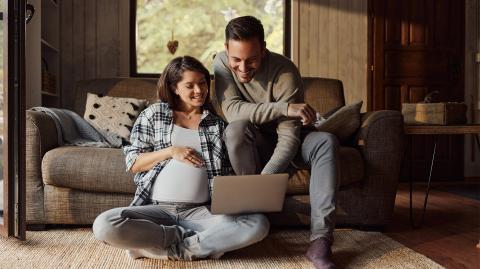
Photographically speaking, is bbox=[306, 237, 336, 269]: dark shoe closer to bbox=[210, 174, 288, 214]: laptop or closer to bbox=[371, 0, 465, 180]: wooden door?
bbox=[210, 174, 288, 214]: laptop

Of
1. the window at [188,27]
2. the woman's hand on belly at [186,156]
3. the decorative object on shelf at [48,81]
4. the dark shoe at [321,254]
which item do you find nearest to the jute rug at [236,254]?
the dark shoe at [321,254]

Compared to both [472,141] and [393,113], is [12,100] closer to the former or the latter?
[393,113]

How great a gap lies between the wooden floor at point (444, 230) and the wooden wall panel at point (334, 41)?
120cm

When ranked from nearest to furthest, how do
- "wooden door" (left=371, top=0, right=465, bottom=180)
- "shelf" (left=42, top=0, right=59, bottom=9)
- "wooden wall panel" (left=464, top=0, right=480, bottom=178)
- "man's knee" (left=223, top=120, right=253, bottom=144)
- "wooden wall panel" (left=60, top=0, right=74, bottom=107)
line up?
"man's knee" (left=223, top=120, right=253, bottom=144) → "shelf" (left=42, top=0, right=59, bottom=9) → "wooden wall panel" (left=60, top=0, right=74, bottom=107) → "wooden door" (left=371, top=0, right=465, bottom=180) → "wooden wall panel" (left=464, top=0, right=480, bottom=178)

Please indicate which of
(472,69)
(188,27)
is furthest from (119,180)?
(472,69)

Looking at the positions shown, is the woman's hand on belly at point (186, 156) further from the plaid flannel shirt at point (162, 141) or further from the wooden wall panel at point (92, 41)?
the wooden wall panel at point (92, 41)

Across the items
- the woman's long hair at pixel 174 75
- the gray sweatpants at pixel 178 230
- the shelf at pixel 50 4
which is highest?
the shelf at pixel 50 4

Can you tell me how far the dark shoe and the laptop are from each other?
0.64 feet

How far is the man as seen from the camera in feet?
7.13

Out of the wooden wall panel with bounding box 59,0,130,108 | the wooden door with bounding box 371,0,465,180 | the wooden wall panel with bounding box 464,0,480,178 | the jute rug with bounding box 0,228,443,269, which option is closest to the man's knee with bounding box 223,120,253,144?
the jute rug with bounding box 0,228,443,269

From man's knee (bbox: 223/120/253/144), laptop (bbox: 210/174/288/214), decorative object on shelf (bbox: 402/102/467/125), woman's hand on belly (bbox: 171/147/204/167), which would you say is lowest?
laptop (bbox: 210/174/288/214)

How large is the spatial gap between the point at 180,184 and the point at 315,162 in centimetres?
54

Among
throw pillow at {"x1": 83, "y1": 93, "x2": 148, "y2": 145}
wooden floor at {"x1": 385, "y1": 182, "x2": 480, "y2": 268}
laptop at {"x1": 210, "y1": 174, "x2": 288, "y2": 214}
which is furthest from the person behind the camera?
throw pillow at {"x1": 83, "y1": 93, "x2": 148, "y2": 145}

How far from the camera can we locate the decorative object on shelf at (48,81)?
380 centimetres
